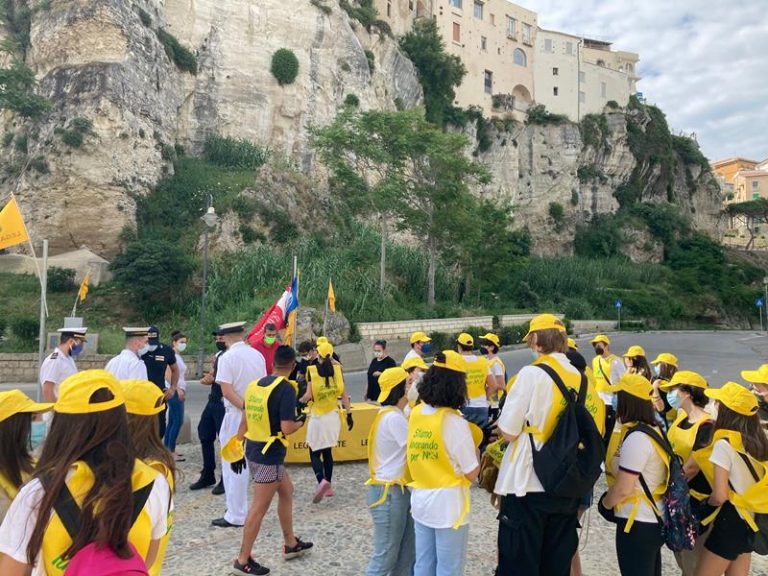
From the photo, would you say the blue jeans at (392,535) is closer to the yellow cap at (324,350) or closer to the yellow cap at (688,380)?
the yellow cap at (688,380)

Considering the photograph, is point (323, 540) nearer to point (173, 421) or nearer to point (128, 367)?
point (128, 367)

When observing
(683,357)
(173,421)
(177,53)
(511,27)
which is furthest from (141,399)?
(511,27)

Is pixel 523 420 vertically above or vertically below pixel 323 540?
above

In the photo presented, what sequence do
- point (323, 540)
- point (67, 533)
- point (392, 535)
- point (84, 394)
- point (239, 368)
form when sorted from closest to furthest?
point (67, 533)
point (84, 394)
point (392, 535)
point (323, 540)
point (239, 368)

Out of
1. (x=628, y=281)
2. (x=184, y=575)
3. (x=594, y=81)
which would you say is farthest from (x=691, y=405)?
(x=594, y=81)

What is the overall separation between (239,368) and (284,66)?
3395cm

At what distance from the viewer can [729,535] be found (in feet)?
10.3

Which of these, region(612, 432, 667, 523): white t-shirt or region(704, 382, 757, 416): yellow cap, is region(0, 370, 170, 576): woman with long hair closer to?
region(612, 432, 667, 523): white t-shirt

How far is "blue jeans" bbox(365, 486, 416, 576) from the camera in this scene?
3.46m

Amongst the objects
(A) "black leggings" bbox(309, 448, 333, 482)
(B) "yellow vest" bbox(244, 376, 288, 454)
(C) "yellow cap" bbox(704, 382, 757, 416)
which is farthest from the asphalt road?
(C) "yellow cap" bbox(704, 382, 757, 416)

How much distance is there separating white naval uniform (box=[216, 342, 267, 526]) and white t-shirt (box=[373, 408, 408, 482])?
68.4 inches

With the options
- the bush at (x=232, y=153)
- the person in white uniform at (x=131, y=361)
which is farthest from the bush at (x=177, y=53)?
the person in white uniform at (x=131, y=361)

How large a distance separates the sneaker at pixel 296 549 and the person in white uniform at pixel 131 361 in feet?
7.87

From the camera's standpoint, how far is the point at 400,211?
2448cm
